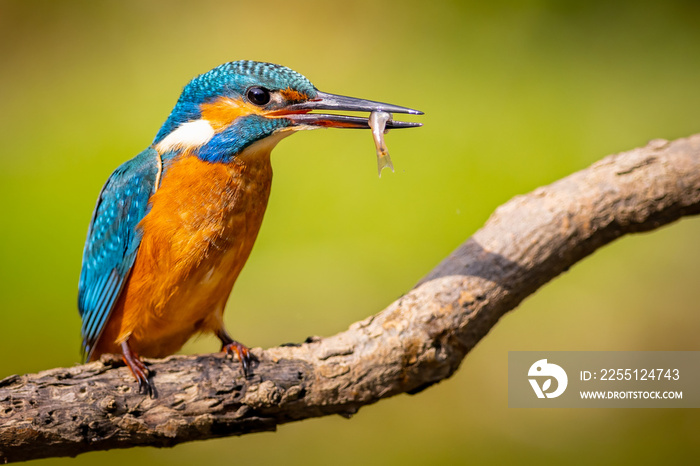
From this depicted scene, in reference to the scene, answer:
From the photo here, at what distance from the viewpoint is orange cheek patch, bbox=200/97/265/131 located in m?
2.04

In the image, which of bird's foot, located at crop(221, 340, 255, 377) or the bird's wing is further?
the bird's wing

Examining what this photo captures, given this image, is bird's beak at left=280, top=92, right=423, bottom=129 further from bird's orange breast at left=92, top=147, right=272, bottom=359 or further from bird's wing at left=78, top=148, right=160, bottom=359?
bird's wing at left=78, top=148, right=160, bottom=359

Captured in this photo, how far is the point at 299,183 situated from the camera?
4059mm

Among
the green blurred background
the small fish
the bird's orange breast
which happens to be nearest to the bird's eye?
the bird's orange breast

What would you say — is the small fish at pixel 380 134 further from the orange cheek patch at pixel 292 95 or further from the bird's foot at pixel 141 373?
the bird's foot at pixel 141 373

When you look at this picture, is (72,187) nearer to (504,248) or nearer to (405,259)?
(405,259)

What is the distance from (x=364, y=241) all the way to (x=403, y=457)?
1.15 metres

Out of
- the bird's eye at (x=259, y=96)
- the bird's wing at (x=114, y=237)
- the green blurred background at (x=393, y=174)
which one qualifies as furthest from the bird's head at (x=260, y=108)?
the green blurred background at (x=393, y=174)

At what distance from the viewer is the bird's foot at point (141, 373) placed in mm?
1869

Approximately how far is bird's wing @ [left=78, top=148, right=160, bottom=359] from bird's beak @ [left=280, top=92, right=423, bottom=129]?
1.40ft

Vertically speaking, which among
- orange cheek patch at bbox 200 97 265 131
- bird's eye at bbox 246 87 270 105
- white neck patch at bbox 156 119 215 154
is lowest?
white neck patch at bbox 156 119 215 154

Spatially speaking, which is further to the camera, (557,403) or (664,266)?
(664,266)

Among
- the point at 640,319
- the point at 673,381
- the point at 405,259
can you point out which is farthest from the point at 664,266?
the point at 405,259

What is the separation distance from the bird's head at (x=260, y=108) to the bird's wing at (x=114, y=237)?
183 mm
